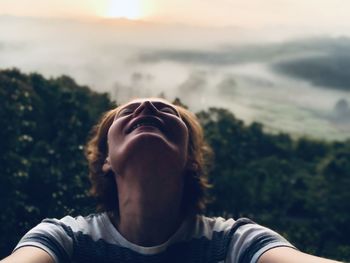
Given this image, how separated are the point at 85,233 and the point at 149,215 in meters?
0.13

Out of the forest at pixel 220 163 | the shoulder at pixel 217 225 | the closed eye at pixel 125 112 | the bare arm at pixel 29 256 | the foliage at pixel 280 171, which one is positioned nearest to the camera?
the bare arm at pixel 29 256

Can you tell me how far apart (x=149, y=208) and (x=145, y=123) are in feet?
0.59

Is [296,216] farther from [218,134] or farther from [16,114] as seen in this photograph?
[16,114]

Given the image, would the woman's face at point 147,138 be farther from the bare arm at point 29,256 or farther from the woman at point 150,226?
the bare arm at point 29,256

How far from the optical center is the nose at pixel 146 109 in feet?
3.93

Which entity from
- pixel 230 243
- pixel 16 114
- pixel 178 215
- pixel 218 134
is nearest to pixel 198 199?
pixel 178 215

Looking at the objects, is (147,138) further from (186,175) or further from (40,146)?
(40,146)

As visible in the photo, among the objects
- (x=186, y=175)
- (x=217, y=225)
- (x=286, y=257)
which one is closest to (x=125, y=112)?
(x=186, y=175)

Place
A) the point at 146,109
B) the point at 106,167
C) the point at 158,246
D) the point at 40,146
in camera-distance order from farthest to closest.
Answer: the point at 40,146
the point at 106,167
the point at 146,109
the point at 158,246

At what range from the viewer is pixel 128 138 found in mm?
1150

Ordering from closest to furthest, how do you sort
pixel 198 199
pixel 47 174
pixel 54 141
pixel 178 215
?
1. pixel 178 215
2. pixel 198 199
3. pixel 47 174
4. pixel 54 141

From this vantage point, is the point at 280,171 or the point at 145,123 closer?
the point at 145,123

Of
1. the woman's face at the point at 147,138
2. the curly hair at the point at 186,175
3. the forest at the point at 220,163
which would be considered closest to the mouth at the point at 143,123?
the woman's face at the point at 147,138

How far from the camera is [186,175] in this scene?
4.42 feet
